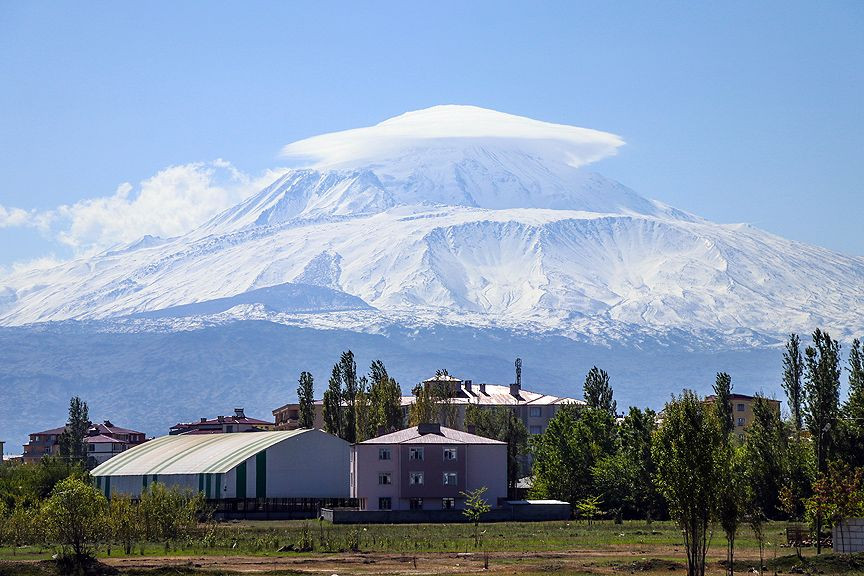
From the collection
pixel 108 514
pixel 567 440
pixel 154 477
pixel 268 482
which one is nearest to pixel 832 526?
pixel 108 514

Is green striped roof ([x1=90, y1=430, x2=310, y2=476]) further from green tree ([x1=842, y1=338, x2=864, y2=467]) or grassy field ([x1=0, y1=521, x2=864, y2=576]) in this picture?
green tree ([x1=842, y1=338, x2=864, y2=467])

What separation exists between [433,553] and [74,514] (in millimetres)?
17799

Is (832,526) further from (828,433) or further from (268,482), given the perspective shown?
(268,482)

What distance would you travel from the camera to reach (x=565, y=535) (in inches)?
3339

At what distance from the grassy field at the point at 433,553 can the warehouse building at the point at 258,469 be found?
25214 mm

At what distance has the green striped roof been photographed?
404 feet

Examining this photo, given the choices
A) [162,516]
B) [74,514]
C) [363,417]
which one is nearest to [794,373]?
[363,417]

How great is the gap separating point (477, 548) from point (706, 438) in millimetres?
25289

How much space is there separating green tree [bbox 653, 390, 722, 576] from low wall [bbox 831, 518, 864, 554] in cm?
1582

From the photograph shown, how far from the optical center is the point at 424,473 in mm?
112500

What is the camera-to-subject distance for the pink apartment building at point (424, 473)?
112m

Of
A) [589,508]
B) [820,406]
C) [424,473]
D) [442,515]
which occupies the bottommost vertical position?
[442,515]

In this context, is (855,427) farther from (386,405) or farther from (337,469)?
(386,405)

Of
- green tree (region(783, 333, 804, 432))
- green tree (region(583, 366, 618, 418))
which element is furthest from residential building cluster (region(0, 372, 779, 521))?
green tree (region(783, 333, 804, 432))
